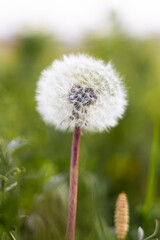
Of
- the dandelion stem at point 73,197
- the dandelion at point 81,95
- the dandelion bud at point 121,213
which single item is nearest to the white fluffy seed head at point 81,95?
the dandelion at point 81,95

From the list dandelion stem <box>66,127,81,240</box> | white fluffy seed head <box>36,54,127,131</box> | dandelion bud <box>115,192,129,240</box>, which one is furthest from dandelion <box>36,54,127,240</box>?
dandelion bud <box>115,192,129,240</box>

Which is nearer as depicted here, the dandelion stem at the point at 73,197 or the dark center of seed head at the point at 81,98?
the dandelion stem at the point at 73,197

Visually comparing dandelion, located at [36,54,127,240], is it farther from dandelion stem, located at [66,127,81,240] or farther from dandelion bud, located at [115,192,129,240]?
dandelion bud, located at [115,192,129,240]

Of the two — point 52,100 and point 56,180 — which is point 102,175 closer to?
point 56,180

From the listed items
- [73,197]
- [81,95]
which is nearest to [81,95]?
[81,95]

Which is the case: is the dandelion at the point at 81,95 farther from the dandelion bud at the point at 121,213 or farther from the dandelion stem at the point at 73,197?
the dandelion bud at the point at 121,213

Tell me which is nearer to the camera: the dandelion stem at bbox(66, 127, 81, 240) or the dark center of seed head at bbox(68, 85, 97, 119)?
the dandelion stem at bbox(66, 127, 81, 240)

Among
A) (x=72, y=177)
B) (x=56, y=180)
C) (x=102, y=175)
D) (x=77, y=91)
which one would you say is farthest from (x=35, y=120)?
(x=72, y=177)

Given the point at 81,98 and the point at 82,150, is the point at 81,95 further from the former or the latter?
the point at 82,150
